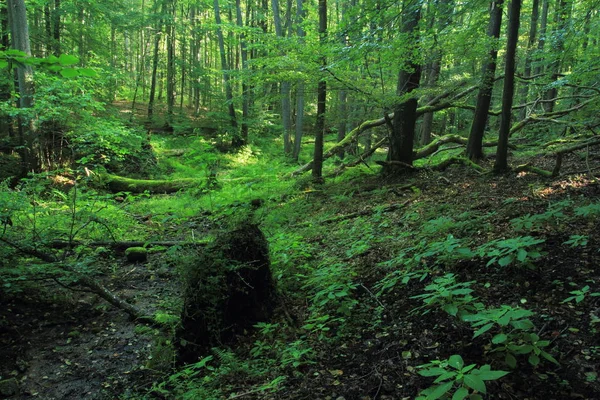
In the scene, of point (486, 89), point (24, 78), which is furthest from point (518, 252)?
point (24, 78)

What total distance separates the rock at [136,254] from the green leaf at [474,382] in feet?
20.7

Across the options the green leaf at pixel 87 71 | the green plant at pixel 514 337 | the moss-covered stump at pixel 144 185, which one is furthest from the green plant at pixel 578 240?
the moss-covered stump at pixel 144 185

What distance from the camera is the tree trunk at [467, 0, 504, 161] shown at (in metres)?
7.85

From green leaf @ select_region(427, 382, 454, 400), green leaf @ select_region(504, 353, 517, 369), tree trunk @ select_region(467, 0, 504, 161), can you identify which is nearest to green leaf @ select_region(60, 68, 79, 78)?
green leaf @ select_region(427, 382, 454, 400)

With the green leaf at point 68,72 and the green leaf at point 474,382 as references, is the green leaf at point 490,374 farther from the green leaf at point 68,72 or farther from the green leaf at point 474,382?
the green leaf at point 68,72

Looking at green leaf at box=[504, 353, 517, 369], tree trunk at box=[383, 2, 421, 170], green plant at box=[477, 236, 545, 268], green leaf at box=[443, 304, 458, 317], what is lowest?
green leaf at box=[504, 353, 517, 369]

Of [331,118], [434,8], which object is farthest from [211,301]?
[331,118]

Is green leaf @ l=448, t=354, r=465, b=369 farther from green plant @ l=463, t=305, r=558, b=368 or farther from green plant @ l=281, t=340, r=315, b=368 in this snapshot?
green plant @ l=281, t=340, r=315, b=368

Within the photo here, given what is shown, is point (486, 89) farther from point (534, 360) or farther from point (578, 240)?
point (534, 360)

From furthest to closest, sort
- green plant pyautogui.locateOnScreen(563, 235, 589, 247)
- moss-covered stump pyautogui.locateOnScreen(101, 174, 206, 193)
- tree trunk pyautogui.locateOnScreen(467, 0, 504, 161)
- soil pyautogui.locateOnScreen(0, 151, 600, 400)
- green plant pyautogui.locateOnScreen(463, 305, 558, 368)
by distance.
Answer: moss-covered stump pyautogui.locateOnScreen(101, 174, 206, 193) → tree trunk pyautogui.locateOnScreen(467, 0, 504, 161) → green plant pyautogui.locateOnScreen(563, 235, 589, 247) → soil pyautogui.locateOnScreen(0, 151, 600, 400) → green plant pyautogui.locateOnScreen(463, 305, 558, 368)

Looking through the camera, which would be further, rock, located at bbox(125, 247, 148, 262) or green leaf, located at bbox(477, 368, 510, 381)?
rock, located at bbox(125, 247, 148, 262)

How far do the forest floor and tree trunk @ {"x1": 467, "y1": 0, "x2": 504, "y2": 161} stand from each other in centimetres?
236

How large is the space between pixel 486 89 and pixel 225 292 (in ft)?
25.7

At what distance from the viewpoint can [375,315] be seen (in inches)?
135
